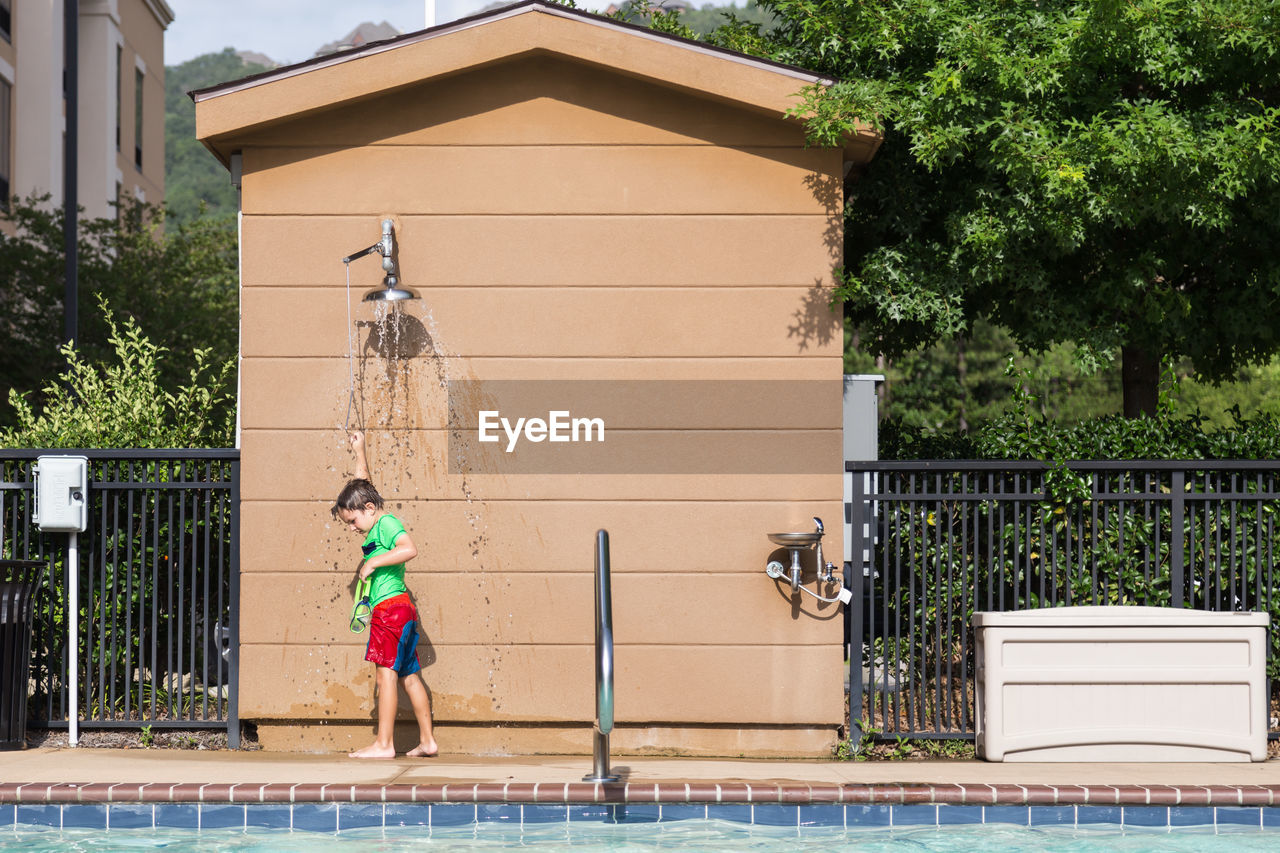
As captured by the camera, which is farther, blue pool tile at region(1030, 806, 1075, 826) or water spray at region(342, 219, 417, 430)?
water spray at region(342, 219, 417, 430)

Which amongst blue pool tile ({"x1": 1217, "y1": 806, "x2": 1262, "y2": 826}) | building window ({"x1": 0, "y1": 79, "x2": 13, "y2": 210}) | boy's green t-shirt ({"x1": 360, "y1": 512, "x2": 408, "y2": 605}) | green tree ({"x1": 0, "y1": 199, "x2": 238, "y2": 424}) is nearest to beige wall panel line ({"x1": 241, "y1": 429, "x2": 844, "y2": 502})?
boy's green t-shirt ({"x1": 360, "y1": 512, "x2": 408, "y2": 605})

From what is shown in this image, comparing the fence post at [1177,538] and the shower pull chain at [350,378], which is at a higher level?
the shower pull chain at [350,378]

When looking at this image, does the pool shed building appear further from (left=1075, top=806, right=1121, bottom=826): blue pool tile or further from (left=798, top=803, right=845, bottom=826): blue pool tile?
(left=1075, top=806, right=1121, bottom=826): blue pool tile

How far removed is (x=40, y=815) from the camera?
5.81 metres

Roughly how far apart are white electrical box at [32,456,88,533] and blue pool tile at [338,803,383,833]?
264 cm

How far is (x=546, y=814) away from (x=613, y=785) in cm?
35

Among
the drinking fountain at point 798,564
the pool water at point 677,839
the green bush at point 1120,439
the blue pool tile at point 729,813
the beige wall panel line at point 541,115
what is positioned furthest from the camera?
the green bush at point 1120,439

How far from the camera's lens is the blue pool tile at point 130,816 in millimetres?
5832

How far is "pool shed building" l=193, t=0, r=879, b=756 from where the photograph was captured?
7.22 m

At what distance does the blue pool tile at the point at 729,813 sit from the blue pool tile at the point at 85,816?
2.93 meters

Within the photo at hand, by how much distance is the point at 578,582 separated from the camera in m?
7.25

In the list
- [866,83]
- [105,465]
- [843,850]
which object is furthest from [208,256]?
[843,850]

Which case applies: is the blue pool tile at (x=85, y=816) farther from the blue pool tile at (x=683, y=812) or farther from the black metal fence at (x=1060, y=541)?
the black metal fence at (x=1060, y=541)

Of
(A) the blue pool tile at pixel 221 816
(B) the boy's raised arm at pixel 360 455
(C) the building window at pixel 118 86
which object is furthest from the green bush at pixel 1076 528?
(C) the building window at pixel 118 86
